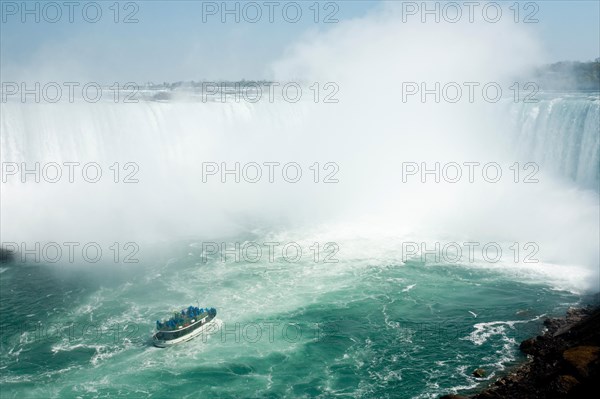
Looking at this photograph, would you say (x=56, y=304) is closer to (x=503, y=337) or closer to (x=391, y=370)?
(x=391, y=370)

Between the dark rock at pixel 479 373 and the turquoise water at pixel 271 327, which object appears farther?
the turquoise water at pixel 271 327

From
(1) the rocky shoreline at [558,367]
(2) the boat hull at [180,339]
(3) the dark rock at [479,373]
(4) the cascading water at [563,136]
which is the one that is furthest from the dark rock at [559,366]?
(4) the cascading water at [563,136]

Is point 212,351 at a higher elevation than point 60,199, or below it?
below

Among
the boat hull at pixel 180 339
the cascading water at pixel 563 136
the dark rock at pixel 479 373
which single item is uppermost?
the cascading water at pixel 563 136

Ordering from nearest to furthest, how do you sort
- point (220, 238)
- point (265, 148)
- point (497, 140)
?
point (220, 238) → point (497, 140) → point (265, 148)

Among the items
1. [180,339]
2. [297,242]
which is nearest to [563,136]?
[297,242]

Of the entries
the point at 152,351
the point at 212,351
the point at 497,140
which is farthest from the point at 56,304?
the point at 497,140

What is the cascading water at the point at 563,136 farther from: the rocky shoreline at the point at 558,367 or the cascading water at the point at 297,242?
the rocky shoreline at the point at 558,367
